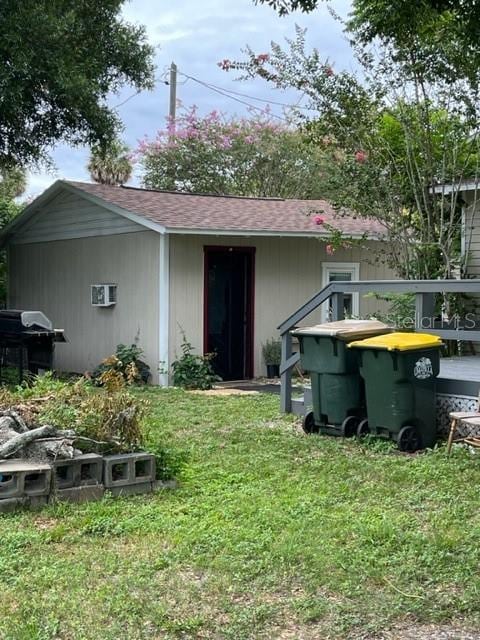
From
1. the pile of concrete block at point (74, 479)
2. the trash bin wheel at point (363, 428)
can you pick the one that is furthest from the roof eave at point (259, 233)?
the pile of concrete block at point (74, 479)

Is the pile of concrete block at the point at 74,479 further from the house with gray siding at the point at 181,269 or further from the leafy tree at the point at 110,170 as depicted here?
the leafy tree at the point at 110,170

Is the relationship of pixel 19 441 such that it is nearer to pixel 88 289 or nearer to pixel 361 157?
pixel 361 157

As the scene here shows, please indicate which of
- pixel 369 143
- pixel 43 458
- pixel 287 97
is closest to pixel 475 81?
pixel 369 143

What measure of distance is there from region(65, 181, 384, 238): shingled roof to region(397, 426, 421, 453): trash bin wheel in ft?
19.7

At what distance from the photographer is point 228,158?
88.5 feet

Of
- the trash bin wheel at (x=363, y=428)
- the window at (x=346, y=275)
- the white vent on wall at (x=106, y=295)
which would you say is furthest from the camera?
the window at (x=346, y=275)

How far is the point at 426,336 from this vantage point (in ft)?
23.7

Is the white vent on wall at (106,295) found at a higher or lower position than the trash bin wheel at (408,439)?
higher

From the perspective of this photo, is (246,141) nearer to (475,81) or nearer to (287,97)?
(287,97)

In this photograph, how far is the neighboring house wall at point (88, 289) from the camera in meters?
12.8

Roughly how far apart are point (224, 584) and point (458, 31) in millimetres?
3602

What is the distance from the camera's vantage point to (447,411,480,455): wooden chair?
6496 mm

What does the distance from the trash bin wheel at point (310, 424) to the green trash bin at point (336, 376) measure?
12 millimetres

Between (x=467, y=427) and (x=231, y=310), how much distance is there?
6.70 metres
